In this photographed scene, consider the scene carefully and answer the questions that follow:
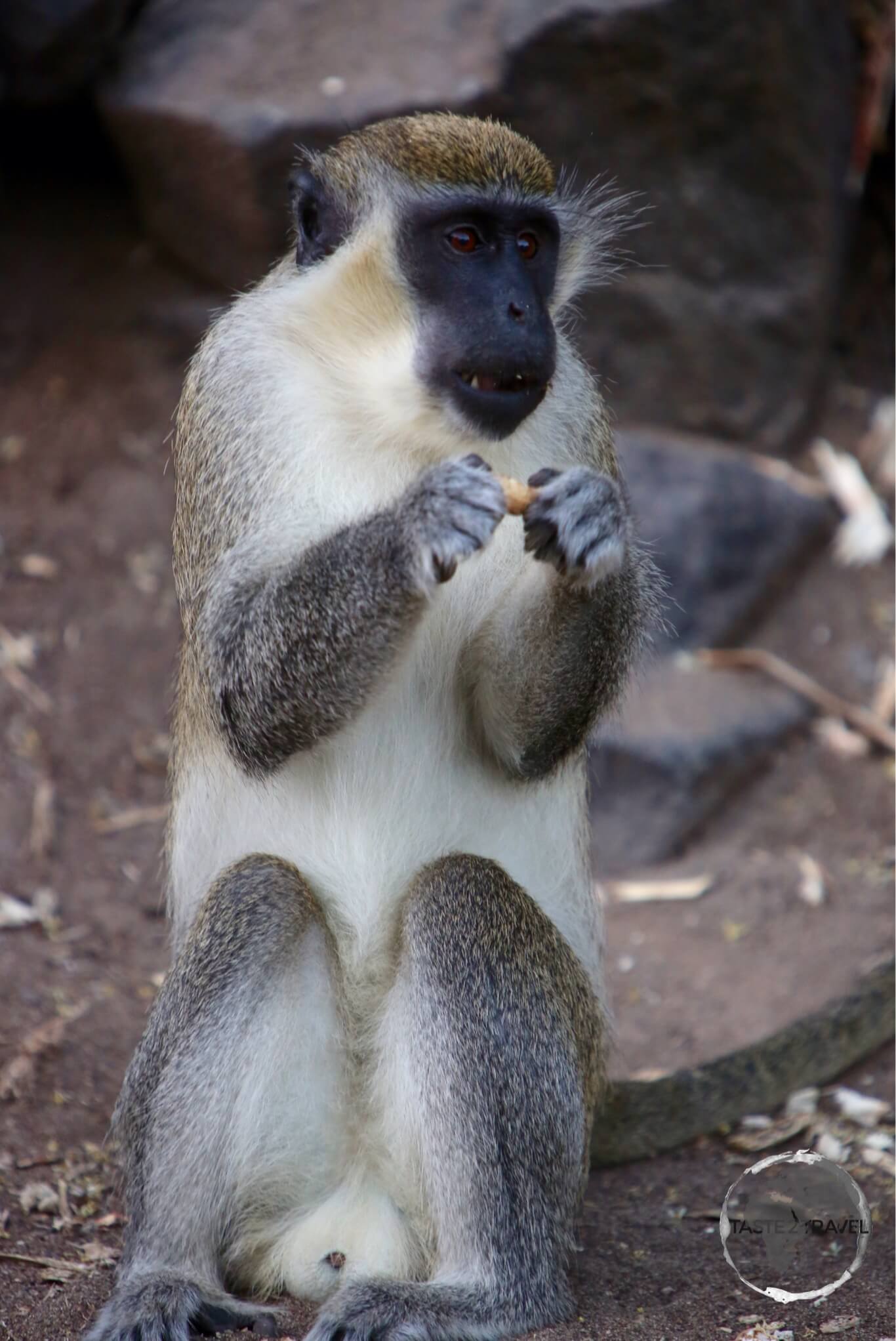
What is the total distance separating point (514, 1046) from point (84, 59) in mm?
6877

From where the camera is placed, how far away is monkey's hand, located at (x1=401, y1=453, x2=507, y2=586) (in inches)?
→ 152

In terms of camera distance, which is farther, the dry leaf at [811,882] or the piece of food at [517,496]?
the dry leaf at [811,882]

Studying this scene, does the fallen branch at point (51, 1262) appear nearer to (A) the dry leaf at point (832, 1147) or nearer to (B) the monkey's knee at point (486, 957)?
(B) the monkey's knee at point (486, 957)

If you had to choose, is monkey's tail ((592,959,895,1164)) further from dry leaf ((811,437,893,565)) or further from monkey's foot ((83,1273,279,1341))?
dry leaf ((811,437,893,565))

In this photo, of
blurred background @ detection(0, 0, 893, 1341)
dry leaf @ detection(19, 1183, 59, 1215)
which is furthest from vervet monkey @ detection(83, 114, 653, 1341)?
blurred background @ detection(0, 0, 893, 1341)

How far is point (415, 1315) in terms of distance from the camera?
405 cm

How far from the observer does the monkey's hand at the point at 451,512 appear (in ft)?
12.7

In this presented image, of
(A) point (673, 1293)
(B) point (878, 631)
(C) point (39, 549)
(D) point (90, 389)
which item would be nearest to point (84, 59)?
(D) point (90, 389)

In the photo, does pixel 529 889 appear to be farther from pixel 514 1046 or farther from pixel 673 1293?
pixel 673 1293

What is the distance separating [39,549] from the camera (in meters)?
8.86

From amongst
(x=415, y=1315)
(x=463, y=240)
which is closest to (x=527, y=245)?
(x=463, y=240)

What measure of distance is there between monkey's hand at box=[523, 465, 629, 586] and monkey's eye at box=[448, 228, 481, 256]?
2.60 ft

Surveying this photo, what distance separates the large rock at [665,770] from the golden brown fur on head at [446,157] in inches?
160

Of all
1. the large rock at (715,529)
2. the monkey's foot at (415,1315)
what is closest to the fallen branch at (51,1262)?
the monkey's foot at (415,1315)
